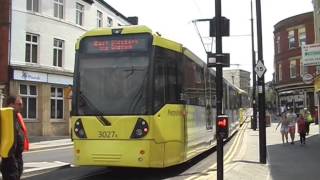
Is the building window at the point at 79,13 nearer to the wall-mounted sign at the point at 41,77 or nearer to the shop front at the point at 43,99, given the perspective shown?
the shop front at the point at 43,99

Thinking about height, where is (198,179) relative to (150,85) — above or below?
below

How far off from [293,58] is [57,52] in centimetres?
3398

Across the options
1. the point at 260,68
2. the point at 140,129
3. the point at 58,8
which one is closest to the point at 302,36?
the point at 58,8

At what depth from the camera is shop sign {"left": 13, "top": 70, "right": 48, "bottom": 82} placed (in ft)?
110

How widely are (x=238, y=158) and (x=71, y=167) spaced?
5637mm

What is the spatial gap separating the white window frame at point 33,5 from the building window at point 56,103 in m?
5.29

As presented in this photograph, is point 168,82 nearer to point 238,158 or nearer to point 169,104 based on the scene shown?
point 169,104

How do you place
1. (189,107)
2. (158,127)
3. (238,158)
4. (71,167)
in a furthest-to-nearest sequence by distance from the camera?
(238,158)
(71,167)
(189,107)
(158,127)

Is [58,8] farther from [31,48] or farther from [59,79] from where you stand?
A: [59,79]

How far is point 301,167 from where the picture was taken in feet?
52.7

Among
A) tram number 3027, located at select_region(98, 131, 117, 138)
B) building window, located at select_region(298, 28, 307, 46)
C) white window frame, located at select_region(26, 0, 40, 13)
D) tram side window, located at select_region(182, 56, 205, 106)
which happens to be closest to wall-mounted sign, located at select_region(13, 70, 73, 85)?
white window frame, located at select_region(26, 0, 40, 13)

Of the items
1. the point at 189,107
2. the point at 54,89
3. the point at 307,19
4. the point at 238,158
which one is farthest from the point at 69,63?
the point at 307,19

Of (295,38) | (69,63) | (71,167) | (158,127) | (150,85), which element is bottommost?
(71,167)

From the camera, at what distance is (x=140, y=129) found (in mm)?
12914
